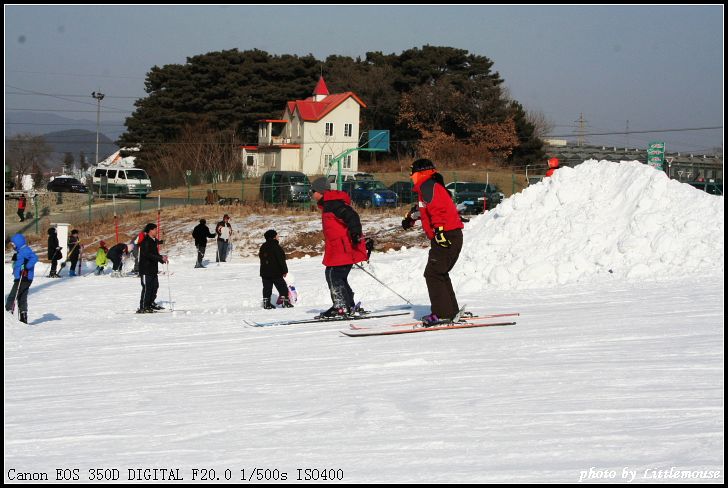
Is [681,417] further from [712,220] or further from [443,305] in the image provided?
[712,220]

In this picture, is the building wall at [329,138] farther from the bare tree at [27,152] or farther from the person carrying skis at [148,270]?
the person carrying skis at [148,270]

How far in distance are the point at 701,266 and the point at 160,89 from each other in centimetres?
7544

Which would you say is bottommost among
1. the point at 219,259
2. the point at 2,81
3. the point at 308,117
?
the point at 219,259

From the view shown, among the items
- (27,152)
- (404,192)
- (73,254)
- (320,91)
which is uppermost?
(320,91)

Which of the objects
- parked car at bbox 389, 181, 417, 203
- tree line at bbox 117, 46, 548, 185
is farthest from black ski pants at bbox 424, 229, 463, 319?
tree line at bbox 117, 46, 548, 185

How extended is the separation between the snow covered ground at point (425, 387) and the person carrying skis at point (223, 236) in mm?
11529

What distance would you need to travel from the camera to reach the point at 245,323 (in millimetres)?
10812

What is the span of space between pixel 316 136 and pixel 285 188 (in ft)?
105

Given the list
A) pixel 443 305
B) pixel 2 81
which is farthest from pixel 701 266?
pixel 2 81

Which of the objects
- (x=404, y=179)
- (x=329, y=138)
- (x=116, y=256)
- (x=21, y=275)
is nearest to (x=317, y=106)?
(x=329, y=138)

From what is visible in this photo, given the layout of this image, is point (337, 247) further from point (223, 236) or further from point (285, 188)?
point (285, 188)

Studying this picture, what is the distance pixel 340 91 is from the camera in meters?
78.2

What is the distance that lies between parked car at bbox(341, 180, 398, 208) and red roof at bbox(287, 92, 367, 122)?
31427mm

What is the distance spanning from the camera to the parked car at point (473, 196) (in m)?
35.8
